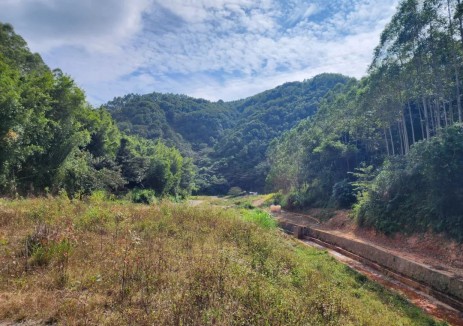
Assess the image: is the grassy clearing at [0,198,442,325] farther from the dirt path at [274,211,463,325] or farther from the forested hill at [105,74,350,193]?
the forested hill at [105,74,350,193]

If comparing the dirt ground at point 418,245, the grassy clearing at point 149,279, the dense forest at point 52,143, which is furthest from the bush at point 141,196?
the grassy clearing at point 149,279

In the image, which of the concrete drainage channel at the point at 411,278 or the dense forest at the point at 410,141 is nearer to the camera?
the concrete drainage channel at the point at 411,278

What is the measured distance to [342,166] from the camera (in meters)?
33.0

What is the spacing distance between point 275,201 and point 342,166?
1392 cm

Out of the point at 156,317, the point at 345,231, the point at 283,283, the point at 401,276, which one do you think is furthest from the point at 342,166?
the point at 156,317

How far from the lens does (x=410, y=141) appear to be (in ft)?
93.4

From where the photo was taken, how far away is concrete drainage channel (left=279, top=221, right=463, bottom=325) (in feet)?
32.6

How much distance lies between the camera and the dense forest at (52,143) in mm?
13680

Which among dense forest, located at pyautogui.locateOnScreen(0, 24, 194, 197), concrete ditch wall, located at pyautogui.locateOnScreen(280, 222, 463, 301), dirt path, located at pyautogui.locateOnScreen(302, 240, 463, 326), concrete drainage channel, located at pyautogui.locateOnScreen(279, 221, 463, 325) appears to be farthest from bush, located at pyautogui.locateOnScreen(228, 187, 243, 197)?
dirt path, located at pyautogui.locateOnScreen(302, 240, 463, 326)

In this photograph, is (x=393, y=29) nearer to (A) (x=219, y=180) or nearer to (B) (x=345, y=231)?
(B) (x=345, y=231)

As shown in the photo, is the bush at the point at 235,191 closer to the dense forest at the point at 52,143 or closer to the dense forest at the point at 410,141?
the dense forest at the point at 410,141

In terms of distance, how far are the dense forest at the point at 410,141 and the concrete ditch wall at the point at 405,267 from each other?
201 cm

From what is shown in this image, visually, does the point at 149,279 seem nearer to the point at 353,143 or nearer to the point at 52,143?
the point at 52,143

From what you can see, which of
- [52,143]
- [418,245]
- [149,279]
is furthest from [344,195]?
[149,279]
